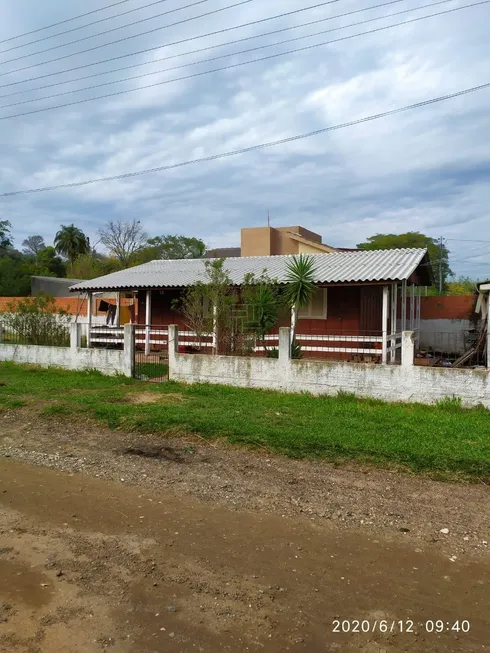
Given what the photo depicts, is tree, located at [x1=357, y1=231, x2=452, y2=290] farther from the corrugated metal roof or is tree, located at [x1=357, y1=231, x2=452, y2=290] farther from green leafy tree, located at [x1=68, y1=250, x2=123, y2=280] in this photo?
the corrugated metal roof

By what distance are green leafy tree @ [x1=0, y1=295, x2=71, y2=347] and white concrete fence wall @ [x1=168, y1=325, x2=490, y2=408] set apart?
5108mm

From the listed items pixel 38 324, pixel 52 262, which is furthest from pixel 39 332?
pixel 52 262

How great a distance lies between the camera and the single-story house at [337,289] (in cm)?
1345

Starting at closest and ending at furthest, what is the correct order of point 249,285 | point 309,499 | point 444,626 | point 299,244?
point 444,626, point 309,499, point 249,285, point 299,244

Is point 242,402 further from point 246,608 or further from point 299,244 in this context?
point 299,244

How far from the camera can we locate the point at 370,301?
15977 mm

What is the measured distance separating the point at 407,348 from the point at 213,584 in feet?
21.4

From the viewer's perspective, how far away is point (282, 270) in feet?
51.3

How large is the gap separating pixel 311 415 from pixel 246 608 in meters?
5.22

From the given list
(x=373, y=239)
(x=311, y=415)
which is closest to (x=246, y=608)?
(x=311, y=415)

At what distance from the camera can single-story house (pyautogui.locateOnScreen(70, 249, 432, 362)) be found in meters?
13.4

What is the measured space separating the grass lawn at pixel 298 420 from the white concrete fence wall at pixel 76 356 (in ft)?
3.67

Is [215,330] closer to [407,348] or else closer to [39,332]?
[407,348]

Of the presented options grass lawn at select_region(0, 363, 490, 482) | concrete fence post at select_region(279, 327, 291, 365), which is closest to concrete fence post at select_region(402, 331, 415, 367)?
grass lawn at select_region(0, 363, 490, 482)
